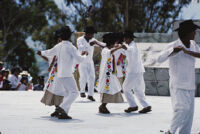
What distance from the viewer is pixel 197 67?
585 inches

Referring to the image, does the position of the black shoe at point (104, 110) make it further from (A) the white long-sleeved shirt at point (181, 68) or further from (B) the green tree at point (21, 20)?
(B) the green tree at point (21, 20)

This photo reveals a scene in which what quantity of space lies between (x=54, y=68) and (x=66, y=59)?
0.35m

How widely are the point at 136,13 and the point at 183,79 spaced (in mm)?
28762

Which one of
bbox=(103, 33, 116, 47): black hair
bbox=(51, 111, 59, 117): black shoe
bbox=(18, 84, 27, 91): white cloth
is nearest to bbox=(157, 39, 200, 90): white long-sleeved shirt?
bbox=(51, 111, 59, 117): black shoe

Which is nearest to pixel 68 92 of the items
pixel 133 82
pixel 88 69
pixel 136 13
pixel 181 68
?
pixel 133 82

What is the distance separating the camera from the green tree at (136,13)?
33688mm

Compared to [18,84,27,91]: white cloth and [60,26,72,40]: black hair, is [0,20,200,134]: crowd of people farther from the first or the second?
[18,84,27,91]: white cloth

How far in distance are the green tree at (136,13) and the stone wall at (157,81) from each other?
59.7ft

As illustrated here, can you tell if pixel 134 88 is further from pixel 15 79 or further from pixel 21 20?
pixel 21 20

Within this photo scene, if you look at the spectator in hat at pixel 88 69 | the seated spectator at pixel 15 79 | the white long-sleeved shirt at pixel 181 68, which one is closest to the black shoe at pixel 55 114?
the white long-sleeved shirt at pixel 181 68

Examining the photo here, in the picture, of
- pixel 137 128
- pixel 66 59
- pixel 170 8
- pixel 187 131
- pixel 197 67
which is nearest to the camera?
pixel 187 131

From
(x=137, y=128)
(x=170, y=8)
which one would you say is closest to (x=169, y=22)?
(x=170, y=8)

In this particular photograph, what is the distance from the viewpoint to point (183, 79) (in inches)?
223

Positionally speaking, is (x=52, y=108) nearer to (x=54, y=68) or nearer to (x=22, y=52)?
(x=54, y=68)
